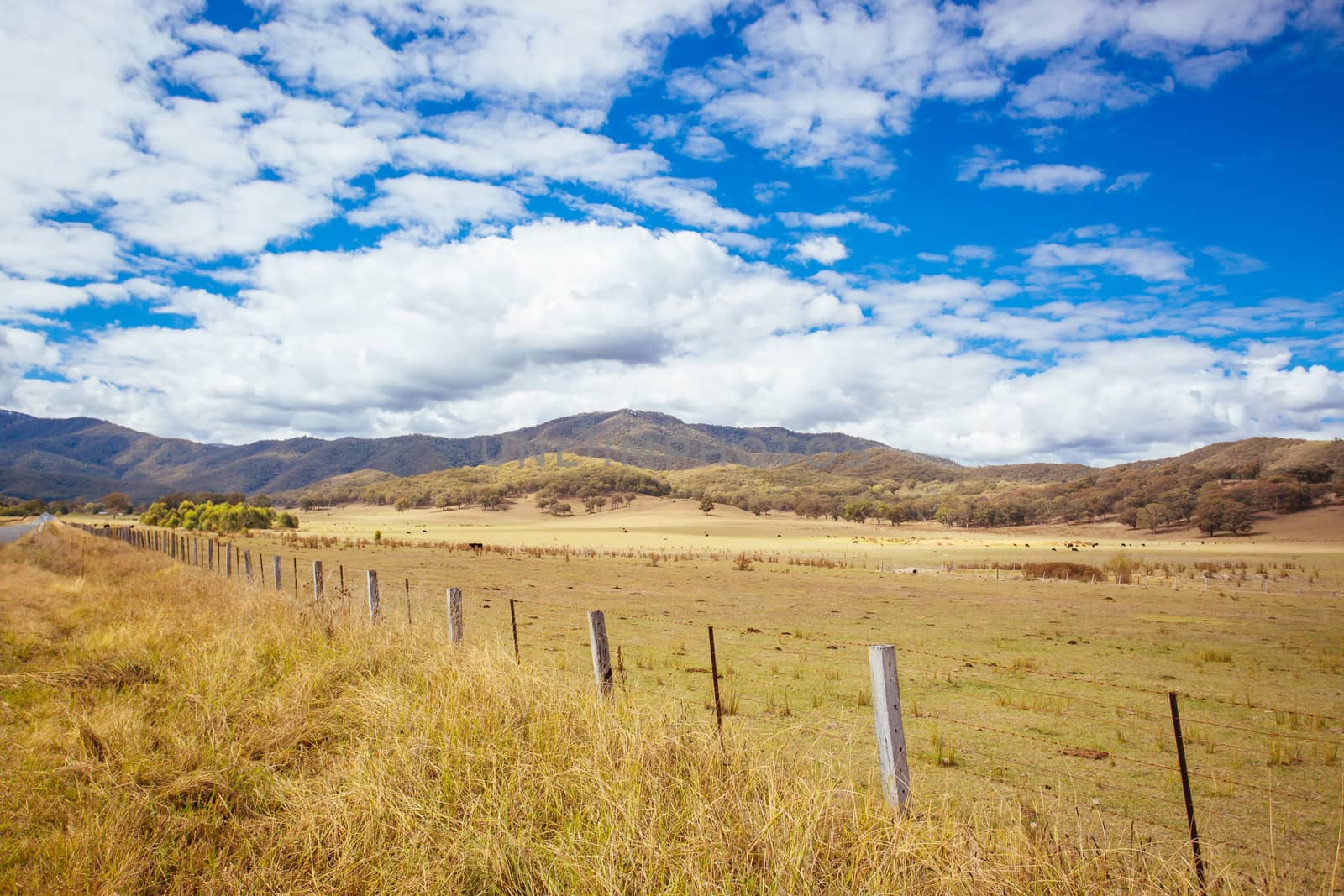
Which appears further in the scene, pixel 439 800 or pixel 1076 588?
pixel 1076 588

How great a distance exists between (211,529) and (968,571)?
75.1 metres

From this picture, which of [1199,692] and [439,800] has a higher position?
[439,800]

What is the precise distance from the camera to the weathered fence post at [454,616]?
9.27m

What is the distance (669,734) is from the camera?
217 inches

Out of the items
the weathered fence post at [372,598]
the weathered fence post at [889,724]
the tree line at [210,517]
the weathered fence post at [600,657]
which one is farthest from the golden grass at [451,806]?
the tree line at [210,517]

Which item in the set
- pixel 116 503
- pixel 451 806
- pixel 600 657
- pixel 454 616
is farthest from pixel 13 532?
pixel 116 503

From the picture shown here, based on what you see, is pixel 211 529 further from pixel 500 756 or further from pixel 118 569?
pixel 500 756

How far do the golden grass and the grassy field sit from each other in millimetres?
695

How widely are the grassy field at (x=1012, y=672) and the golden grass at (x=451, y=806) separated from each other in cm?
70

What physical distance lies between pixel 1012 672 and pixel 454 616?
36.8 feet

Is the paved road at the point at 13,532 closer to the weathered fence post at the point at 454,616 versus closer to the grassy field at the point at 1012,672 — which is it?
the grassy field at the point at 1012,672

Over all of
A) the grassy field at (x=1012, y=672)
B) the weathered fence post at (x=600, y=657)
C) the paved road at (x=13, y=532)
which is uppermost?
the paved road at (x=13, y=532)

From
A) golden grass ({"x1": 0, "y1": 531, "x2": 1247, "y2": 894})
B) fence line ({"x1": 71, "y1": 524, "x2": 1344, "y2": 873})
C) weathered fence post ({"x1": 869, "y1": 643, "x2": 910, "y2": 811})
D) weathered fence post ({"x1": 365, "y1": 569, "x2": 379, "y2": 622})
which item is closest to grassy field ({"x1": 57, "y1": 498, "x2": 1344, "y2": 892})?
fence line ({"x1": 71, "y1": 524, "x2": 1344, "y2": 873})

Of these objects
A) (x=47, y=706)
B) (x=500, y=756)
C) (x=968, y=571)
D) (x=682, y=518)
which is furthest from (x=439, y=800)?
(x=682, y=518)
